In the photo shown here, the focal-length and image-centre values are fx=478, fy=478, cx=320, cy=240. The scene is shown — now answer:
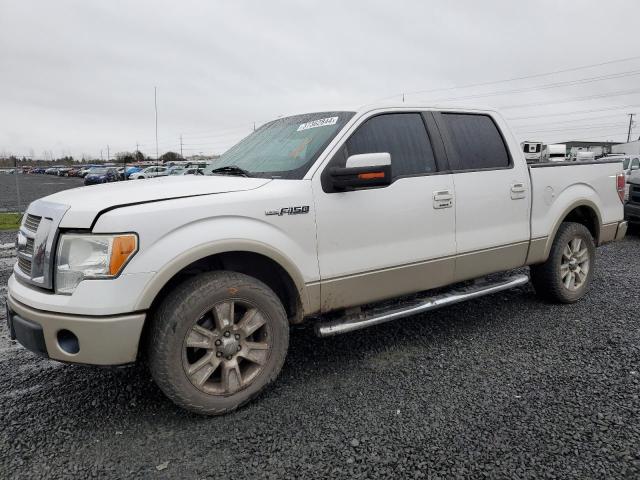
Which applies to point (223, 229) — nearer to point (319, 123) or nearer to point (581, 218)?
point (319, 123)

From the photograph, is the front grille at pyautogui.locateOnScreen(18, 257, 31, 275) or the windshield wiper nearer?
the front grille at pyautogui.locateOnScreen(18, 257, 31, 275)

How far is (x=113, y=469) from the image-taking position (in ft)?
7.84

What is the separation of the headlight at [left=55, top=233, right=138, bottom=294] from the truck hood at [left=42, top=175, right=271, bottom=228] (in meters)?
0.09

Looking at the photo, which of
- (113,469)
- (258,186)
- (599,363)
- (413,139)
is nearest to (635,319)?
(599,363)

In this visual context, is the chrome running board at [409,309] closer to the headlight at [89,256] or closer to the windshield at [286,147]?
the windshield at [286,147]

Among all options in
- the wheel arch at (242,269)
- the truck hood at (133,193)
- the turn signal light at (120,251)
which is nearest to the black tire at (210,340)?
the wheel arch at (242,269)

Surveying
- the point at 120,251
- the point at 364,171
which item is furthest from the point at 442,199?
the point at 120,251

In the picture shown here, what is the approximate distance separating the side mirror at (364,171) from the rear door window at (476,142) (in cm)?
105

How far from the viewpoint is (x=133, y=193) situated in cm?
276

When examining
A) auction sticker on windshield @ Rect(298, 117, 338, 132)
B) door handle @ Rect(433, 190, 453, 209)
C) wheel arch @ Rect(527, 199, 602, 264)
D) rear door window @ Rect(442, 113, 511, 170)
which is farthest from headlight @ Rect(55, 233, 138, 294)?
wheel arch @ Rect(527, 199, 602, 264)

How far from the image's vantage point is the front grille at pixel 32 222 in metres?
2.76

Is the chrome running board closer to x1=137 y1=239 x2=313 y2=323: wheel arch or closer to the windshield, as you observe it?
x1=137 y1=239 x2=313 y2=323: wheel arch

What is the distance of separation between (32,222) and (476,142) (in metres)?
3.36

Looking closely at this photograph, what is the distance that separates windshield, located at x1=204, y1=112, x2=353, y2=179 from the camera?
324 centimetres
